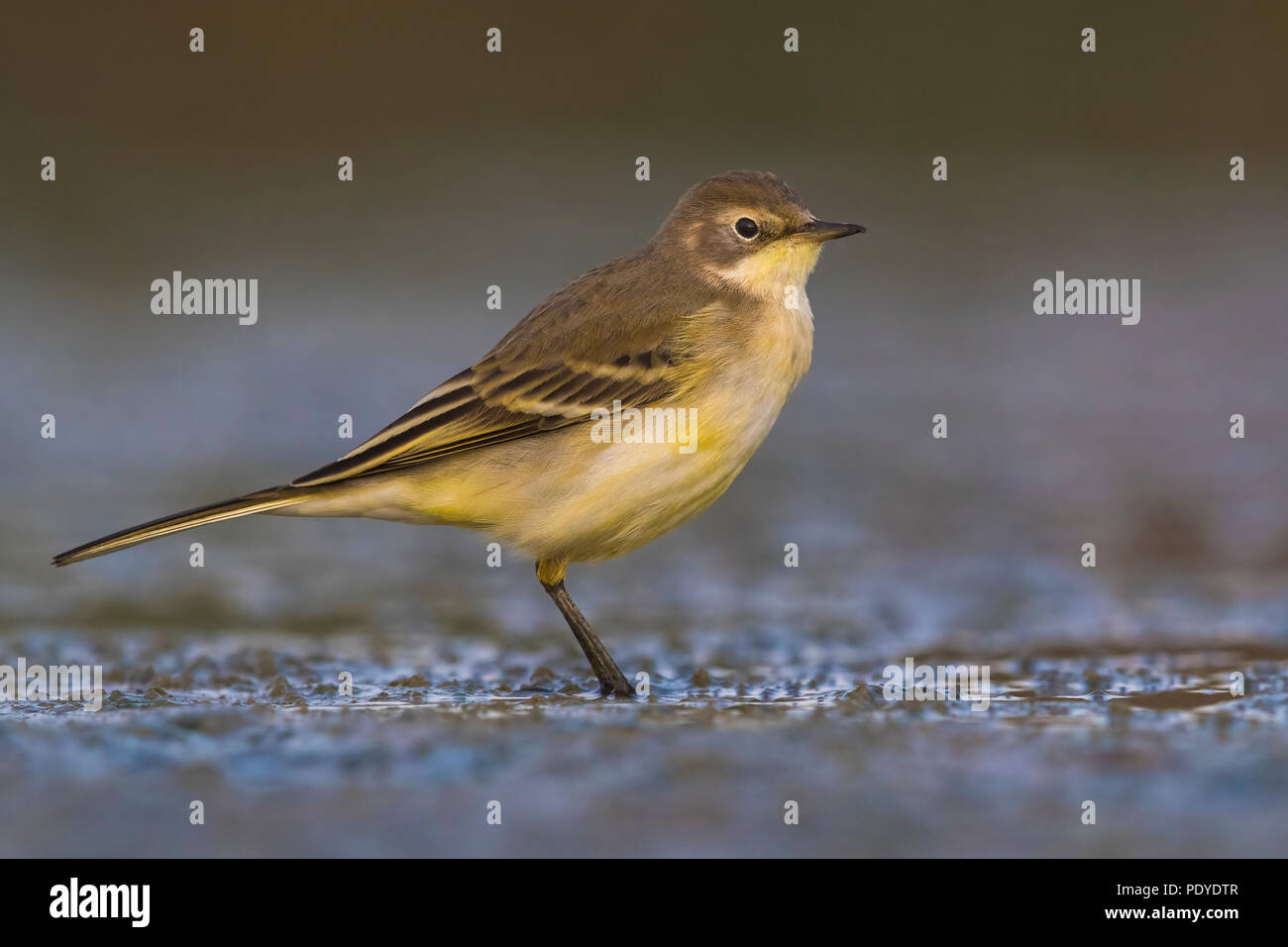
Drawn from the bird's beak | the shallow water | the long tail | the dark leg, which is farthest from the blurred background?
the bird's beak

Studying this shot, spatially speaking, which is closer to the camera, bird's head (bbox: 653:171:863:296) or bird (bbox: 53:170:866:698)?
bird (bbox: 53:170:866:698)

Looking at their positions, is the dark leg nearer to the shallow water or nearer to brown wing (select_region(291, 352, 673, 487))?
the shallow water

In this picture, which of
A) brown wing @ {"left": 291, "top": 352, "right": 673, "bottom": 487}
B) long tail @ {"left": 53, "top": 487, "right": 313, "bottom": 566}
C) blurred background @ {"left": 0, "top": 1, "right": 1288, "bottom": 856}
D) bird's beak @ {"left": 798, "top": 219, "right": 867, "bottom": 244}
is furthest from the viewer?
bird's beak @ {"left": 798, "top": 219, "right": 867, "bottom": 244}

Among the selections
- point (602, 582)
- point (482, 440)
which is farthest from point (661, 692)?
point (602, 582)

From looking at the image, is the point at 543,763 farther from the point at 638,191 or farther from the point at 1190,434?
the point at 638,191

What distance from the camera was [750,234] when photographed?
27.9ft

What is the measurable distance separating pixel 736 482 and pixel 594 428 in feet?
17.7

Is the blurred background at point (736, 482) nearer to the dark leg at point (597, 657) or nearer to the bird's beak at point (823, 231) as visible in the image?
the dark leg at point (597, 657)

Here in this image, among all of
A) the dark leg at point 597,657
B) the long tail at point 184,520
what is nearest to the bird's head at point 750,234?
the dark leg at point 597,657

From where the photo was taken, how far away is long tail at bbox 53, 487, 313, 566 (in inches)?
304

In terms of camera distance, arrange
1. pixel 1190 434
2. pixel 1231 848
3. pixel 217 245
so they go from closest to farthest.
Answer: pixel 1231 848, pixel 1190 434, pixel 217 245

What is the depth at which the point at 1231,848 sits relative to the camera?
5133 millimetres

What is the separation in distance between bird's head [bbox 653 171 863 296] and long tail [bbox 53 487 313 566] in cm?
232

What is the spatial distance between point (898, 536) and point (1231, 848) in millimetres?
6236
